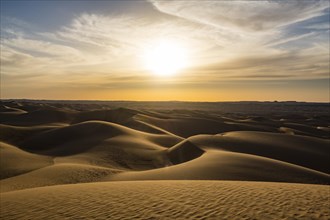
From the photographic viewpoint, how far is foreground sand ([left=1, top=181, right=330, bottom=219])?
9133mm

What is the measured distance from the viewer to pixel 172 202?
10.3 meters

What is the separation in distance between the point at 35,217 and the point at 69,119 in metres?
52.5

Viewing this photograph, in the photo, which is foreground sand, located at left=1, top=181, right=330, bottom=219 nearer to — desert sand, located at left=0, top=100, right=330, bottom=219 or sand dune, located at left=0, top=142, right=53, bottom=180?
desert sand, located at left=0, top=100, right=330, bottom=219

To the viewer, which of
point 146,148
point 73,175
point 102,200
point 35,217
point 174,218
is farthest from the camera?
point 146,148

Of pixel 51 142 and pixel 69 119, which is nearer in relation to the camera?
pixel 51 142

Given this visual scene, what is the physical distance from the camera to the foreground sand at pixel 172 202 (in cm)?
913

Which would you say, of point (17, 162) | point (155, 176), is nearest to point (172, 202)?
point (155, 176)

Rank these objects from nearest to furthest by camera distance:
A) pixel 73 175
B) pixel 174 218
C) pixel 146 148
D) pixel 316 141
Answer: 1. pixel 174 218
2. pixel 73 175
3. pixel 146 148
4. pixel 316 141

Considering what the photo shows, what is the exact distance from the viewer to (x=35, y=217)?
9.39 meters

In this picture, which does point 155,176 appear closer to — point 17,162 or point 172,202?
point 172,202

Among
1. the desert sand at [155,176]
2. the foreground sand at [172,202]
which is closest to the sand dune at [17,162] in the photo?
the desert sand at [155,176]

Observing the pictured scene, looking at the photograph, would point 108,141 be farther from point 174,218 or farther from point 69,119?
point 69,119

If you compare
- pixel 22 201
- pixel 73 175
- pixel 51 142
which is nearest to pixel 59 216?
pixel 22 201

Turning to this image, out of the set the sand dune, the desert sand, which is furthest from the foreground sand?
the sand dune
